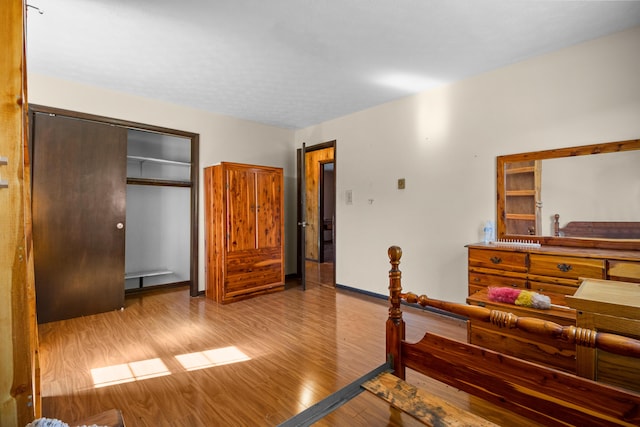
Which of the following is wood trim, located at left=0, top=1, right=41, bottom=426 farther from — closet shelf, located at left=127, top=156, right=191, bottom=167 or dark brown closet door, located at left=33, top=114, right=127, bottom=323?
closet shelf, located at left=127, top=156, right=191, bottom=167

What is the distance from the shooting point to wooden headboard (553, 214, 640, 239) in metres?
2.39

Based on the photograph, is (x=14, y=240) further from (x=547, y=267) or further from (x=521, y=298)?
(x=547, y=267)

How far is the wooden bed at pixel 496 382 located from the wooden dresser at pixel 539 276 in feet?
2.46

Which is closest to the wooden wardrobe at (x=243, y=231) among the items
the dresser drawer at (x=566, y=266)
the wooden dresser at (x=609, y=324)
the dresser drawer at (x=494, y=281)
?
the dresser drawer at (x=494, y=281)

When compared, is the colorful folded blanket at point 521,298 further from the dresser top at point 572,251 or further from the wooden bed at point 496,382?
the wooden bed at point 496,382

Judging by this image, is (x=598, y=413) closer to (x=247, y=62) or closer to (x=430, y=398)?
(x=430, y=398)

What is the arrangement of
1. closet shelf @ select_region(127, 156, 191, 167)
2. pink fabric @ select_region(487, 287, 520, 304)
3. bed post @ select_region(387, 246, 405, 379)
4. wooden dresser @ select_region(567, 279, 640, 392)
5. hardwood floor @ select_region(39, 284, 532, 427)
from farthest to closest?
closet shelf @ select_region(127, 156, 191, 167) → pink fabric @ select_region(487, 287, 520, 304) → hardwood floor @ select_region(39, 284, 532, 427) → bed post @ select_region(387, 246, 405, 379) → wooden dresser @ select_region(567, 279, 640, 392)

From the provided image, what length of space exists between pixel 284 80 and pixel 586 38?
9.00 feet

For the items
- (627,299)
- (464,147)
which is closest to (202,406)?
(627,299)

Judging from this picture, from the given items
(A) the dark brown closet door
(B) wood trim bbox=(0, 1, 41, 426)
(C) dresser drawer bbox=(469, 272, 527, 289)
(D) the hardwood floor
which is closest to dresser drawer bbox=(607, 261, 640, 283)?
(C) dresser drawer bbox=(469, 272, 527, 289)

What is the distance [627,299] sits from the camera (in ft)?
4.48

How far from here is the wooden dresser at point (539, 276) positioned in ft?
6.15

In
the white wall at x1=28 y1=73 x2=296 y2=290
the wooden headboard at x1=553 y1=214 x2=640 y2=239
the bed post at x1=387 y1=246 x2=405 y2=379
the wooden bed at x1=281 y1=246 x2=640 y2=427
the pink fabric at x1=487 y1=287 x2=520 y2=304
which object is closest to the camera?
the wooden bed at x1=281 y1=246 x2=640 y2=427

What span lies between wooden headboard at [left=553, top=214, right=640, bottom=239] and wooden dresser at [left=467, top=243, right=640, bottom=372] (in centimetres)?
16
